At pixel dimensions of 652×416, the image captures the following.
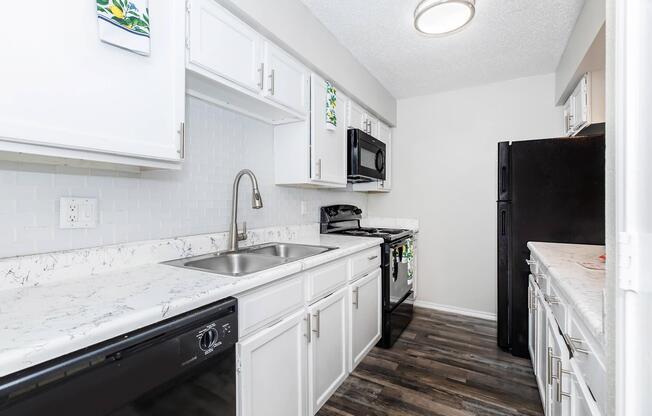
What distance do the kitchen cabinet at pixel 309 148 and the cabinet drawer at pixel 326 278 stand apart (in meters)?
0.66

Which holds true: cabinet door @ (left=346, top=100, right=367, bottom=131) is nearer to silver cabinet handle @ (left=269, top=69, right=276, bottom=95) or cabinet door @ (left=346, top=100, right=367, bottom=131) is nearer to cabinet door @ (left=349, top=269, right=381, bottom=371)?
silver cabinet handle @ (left=269, top=69, right=276, bottom=95)

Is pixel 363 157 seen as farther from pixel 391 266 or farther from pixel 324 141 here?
pixel 391 266

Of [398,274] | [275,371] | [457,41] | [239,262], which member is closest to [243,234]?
[239,262]

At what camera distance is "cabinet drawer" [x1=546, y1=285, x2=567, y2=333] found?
1.16 metres

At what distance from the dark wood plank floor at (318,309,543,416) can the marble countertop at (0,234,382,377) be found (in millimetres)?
1103

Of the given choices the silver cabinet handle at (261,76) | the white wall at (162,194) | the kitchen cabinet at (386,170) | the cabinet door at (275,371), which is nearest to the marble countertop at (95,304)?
the white wall at (162,194)

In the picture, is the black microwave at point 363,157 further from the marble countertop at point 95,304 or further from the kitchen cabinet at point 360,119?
the marble countertop at point 95,304

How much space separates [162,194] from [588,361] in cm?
174

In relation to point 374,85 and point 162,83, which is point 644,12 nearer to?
point 162,83

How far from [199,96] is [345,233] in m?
1.69

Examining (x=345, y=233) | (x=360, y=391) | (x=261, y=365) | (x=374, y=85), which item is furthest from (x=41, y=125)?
(x=374, y=85)

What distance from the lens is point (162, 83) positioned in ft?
3.82

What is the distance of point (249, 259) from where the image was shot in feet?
5.60

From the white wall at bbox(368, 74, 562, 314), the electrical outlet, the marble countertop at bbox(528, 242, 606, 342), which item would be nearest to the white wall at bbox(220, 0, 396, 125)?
the white wall at bbox(368, 74, 562, 314)
